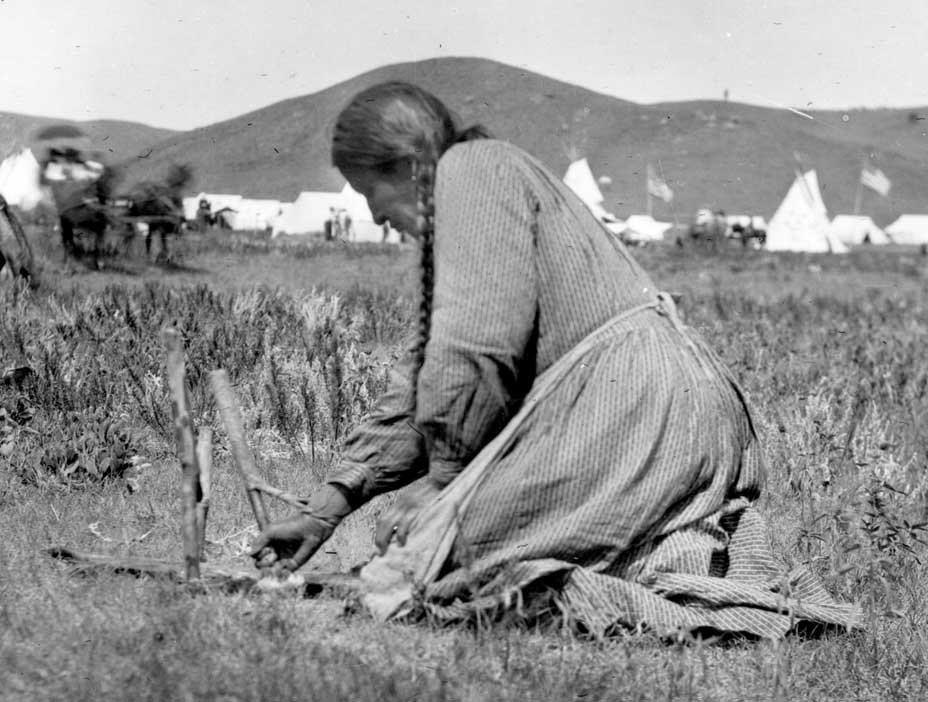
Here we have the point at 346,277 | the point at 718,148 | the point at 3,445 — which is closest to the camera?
the point at 3,445

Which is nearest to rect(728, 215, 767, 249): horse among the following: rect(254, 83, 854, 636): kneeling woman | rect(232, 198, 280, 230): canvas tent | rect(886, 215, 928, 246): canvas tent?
rect(232, 198, 280, 230): canvas tent

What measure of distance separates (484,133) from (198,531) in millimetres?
1159

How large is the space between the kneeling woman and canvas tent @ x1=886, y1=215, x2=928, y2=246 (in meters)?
72.2

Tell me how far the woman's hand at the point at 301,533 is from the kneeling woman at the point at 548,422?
229mm

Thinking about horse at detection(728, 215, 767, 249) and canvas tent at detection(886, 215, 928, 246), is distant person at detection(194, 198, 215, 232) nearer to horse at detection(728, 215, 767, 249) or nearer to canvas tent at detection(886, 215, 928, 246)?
horse at detection(728, 215, 767, 249)

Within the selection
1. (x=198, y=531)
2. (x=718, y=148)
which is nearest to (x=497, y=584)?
(x=198, y=531)

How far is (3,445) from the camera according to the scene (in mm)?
4270

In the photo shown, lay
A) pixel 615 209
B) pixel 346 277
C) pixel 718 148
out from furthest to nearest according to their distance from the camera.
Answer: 1. pixel 718 148
2. pixel 615 209
3. pixel 346 277

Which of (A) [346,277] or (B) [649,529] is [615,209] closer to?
(A) [346,277]

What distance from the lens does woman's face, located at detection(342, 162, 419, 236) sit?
9.46ft

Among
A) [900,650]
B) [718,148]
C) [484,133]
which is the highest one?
[718,148]

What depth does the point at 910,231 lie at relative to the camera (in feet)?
254

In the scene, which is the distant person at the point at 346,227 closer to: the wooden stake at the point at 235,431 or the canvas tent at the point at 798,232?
the canvas tent at the point at 798,232

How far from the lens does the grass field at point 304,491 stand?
2.39 m
